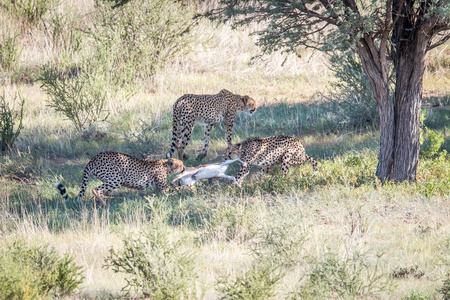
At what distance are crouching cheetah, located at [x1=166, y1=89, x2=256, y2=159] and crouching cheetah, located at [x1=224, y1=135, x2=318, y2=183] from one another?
1.81 metres

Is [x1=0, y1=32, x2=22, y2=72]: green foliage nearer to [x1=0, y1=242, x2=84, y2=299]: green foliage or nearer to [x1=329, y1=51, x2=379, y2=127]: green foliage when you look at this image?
[x1=329, y1=51, x2=379, y2=127]: green foliage

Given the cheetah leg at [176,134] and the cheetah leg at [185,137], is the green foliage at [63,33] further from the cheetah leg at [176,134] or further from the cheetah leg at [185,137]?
the cheetah leg at [185,137]

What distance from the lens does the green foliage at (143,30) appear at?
1598cm

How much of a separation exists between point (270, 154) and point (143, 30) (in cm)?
881

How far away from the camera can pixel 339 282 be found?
4883 mm

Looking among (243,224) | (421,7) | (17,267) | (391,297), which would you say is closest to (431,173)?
(421,7)

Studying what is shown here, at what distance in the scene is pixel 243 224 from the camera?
688 centimetres

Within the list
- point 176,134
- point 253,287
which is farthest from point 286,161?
point 253,287

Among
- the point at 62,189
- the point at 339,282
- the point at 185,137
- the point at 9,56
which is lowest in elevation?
the point at 339,282

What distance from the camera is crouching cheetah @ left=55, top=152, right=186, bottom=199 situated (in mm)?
8656

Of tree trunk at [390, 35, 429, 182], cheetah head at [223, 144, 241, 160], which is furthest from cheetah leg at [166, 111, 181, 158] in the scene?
tree trunk at [390, 35, 429, 182]

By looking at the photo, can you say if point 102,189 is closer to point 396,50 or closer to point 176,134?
point 176,134

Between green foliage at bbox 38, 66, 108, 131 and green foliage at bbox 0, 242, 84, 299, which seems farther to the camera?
green foliage at bbox 38, 66, 108, 131

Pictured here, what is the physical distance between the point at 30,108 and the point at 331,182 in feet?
29.2
